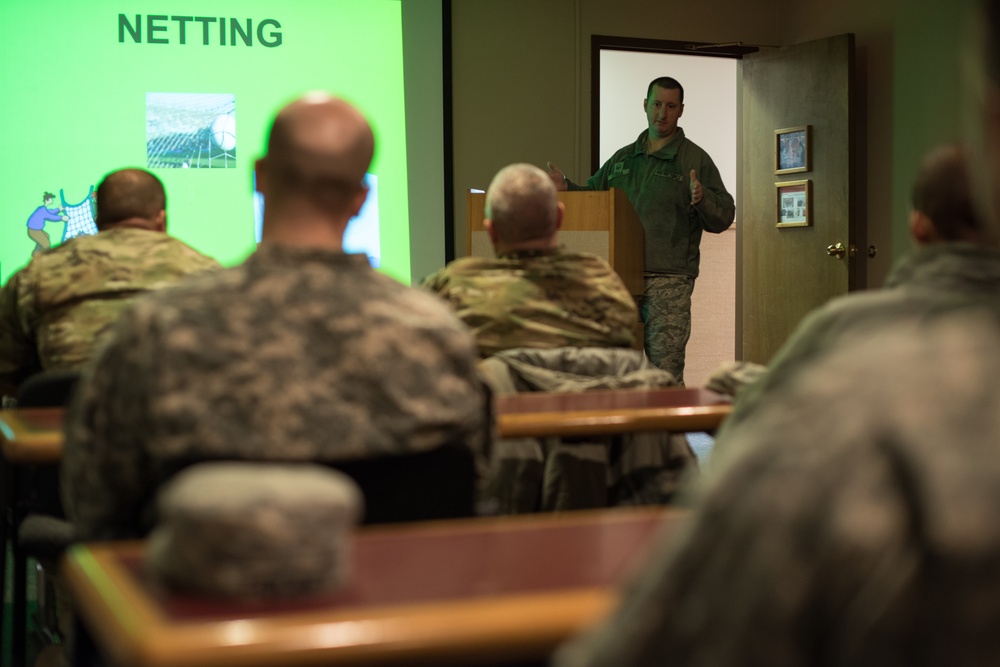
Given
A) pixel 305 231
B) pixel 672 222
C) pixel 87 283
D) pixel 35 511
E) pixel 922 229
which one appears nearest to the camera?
pixel 305 231

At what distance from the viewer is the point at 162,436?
1533 millimetres

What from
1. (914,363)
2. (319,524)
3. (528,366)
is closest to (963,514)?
(914,363)

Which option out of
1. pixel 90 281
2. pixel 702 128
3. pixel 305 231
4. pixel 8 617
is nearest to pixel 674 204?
pixel 702 128

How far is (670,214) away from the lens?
20.7 ft

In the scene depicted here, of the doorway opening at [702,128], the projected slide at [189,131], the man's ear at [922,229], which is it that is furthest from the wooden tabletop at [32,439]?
the doorway opening at [702,128]

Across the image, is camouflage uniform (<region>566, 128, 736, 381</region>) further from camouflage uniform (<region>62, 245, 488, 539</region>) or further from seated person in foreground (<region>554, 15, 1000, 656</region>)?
seated person in foreground (<region>554, 15, 1000, 656</region>)

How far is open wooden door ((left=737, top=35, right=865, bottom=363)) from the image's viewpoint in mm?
6832

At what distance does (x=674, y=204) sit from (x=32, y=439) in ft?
15.4

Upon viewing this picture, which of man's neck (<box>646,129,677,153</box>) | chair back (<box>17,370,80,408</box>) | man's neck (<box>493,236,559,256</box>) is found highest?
man's neck (<box>646,129,677,153</box>)

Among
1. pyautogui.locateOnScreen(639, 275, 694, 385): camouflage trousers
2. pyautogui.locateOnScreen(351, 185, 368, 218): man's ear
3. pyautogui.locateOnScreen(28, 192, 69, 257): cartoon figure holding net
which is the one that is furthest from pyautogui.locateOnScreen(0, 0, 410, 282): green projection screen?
pyautogui.locateOnScreen(351, 185, 368, 218): man's ear

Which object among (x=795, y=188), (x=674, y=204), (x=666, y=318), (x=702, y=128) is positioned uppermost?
(x=702, y=128)

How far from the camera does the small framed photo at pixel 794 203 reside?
23.2ft

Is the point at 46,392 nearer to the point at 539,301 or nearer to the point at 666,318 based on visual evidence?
the point at 539,301

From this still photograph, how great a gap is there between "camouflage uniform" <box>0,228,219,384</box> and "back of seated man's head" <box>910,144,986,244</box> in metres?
1.79
